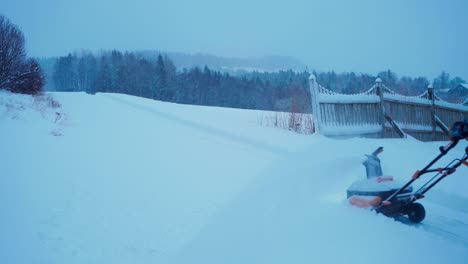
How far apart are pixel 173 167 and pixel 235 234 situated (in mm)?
1770

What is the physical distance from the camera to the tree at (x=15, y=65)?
36.9 feet

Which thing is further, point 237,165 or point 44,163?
point 237,165

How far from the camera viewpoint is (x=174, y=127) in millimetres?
7012

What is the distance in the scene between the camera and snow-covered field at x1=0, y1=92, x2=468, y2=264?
2.08 m

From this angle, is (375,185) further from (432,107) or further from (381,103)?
(432,107)

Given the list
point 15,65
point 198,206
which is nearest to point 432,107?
point 198,206

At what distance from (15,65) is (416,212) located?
47.7 feet

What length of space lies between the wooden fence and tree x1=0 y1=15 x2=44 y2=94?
11.5 m

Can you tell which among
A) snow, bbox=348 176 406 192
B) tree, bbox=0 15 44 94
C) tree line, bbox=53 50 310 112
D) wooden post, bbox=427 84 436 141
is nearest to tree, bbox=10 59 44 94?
tree, bbox=0 15 44 94

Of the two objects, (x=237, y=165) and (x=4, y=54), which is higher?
(x=4, y=54)

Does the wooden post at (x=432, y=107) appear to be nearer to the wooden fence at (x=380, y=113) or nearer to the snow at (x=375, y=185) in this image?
the wooden fence at (x=380, y=113)

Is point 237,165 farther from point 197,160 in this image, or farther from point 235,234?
point 235,234

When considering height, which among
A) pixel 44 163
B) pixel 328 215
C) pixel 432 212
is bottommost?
pixel 432 212

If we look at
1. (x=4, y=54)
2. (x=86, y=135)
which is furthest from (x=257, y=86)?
(x=86, y=135)
